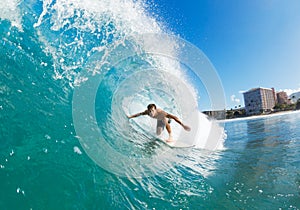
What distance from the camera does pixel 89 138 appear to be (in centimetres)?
402

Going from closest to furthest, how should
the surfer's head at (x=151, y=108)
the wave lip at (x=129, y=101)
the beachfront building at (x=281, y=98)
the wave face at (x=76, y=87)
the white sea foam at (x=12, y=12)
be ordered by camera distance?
the wave face at (x=76, y=87) → the wave lip at (x=129, y=101) → the white sea foam at (x=12, y=12) → the surfer's head at (x=151, y=108) → the beachfront building at (x=281, y=98)

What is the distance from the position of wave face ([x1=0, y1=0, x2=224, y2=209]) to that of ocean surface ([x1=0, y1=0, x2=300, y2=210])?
0.02 m

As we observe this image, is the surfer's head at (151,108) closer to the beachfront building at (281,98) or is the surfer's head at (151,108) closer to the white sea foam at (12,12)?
the white sea foam at (12,12)

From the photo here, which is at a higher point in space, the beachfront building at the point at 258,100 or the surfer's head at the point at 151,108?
the beachfront building at the point at 258,100

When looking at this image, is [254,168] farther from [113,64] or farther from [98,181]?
[113,64]

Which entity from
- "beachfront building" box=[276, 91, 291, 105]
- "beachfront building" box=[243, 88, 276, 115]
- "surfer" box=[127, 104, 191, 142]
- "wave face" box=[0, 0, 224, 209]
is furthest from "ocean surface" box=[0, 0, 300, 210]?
"beachfront building" box=[276, 91, 291, 105]

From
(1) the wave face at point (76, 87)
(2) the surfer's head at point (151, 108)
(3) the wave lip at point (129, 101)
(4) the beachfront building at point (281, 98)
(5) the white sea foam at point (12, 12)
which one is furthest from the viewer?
(4) the beachfront building at point (281, 98)

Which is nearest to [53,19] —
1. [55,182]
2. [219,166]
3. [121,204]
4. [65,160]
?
[65,160]

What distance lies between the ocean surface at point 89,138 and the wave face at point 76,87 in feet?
0.07

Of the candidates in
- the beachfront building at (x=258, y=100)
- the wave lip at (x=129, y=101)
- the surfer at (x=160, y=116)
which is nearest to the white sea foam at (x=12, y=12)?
the wave lip at (x=129, y=101)

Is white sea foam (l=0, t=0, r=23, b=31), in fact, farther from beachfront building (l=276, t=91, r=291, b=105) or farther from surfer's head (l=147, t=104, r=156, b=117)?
beachfront building (l=276, t=91, r=291, b=105)

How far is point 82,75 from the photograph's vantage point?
5473 mm

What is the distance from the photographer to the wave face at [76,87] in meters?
3.25

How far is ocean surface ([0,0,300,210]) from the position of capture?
2881 millimetres
